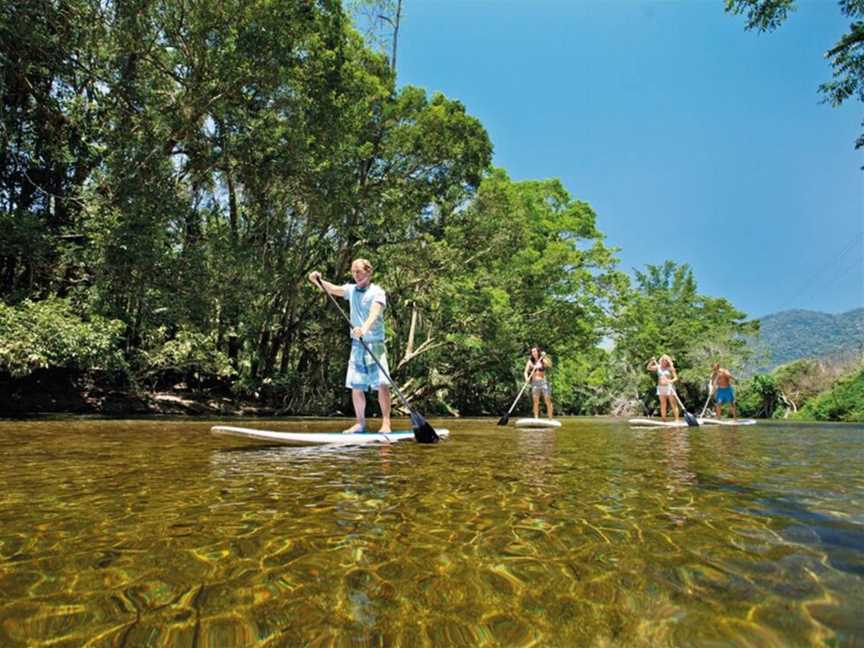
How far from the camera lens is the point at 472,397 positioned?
33750 millimetres

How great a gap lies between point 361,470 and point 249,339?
19.1 metres

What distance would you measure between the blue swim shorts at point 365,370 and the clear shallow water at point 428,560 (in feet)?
9.37

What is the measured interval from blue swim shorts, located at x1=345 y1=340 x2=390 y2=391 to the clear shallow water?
2856 mm

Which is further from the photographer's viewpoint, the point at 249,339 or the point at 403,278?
the point at 403,278

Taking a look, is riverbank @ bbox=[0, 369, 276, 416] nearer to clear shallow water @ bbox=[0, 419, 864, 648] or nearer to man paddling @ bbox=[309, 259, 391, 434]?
man paddling @ bbox=[309, 259, 391, 434]

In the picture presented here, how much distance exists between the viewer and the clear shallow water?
136 cm

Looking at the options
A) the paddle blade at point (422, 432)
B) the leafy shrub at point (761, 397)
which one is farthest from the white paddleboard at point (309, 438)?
the leafy shrub at point (761, 397)

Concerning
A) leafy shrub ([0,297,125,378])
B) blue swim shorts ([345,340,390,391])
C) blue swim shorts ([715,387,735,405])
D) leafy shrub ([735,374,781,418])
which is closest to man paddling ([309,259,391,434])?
blue swim shorts ([345,340,390,391])

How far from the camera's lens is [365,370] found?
665cm

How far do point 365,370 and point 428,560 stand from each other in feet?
15.9

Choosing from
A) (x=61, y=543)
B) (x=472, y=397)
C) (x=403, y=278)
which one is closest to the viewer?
(x=61, y=543)

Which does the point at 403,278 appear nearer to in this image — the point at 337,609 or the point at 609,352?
the point at 337,609

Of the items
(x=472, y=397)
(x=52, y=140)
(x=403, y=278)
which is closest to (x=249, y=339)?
(x=403, y=278)

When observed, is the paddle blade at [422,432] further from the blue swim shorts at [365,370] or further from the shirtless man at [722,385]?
the shirtless man at [722,385]
